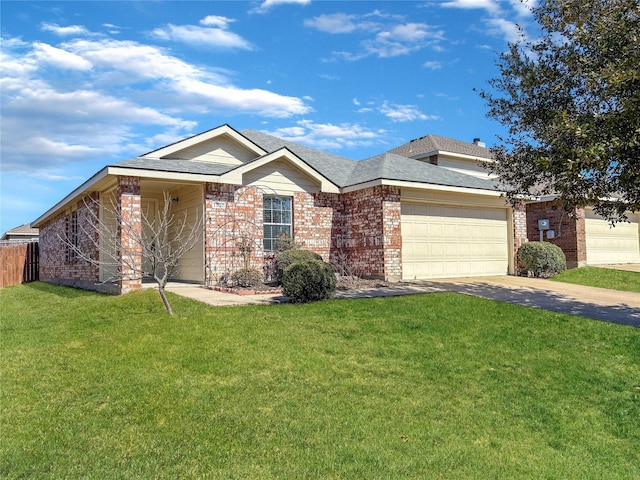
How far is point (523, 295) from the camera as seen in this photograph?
43.0 feet

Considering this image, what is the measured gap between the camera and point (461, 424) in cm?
534

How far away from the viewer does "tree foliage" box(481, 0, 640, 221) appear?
29.8 ft

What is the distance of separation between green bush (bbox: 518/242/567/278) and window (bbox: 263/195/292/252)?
8902mm

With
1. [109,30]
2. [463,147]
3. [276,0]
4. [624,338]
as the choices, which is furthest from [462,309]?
[463,147]

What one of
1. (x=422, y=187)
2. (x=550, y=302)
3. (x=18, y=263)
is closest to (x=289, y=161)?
(x=422, y=187)

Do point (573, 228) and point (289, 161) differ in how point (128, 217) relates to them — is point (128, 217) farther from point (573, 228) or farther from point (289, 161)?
point (573, 228)

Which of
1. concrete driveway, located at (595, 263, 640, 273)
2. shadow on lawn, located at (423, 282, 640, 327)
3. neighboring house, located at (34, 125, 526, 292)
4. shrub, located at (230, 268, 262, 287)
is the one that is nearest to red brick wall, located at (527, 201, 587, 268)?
concrete driveway, located at (595, 263, 640, 273)

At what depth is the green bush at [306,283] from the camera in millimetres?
10555

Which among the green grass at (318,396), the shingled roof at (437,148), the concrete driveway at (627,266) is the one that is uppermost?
the shingled roof at (437,148)

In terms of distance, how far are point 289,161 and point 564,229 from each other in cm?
1315

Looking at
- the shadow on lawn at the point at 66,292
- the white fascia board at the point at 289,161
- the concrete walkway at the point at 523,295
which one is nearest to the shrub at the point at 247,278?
the concrete walkway at the point at 523,295

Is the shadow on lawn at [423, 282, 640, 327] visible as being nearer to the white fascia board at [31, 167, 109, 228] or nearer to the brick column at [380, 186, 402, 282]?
the brick column at [380, 186, 402, 282]

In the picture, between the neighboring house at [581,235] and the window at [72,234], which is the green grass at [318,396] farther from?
the neighboring house at [581,235]

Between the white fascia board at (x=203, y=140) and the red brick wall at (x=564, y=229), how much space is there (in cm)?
1293
